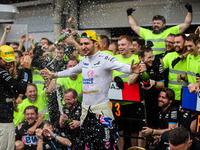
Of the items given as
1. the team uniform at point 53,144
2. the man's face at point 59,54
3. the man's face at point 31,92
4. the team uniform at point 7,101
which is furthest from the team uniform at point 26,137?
the man's face at point 59,54

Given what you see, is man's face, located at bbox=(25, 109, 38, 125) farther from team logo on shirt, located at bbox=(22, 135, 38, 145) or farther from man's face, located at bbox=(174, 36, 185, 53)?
man's face, located at bbox=(174, 36, 185, 53)

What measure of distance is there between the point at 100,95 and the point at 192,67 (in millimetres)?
1889

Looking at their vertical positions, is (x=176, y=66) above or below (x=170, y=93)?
above

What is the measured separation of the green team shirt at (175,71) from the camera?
21.9 feet

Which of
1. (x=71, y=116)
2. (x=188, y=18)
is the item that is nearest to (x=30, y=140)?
(x=71, y=116)

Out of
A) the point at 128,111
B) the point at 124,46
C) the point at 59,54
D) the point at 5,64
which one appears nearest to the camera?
the point at 5,64

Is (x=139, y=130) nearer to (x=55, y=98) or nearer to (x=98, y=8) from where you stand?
(x=55, y=98)

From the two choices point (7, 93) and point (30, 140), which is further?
point (30, 140)

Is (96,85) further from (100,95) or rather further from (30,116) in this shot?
(30,116)

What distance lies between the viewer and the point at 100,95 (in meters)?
5.47

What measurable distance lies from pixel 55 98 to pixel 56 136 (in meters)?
1.17

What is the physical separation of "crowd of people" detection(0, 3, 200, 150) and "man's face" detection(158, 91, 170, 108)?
11 millimetres

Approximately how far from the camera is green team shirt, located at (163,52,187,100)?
262 inches

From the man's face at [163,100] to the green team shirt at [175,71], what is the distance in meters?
0.40
